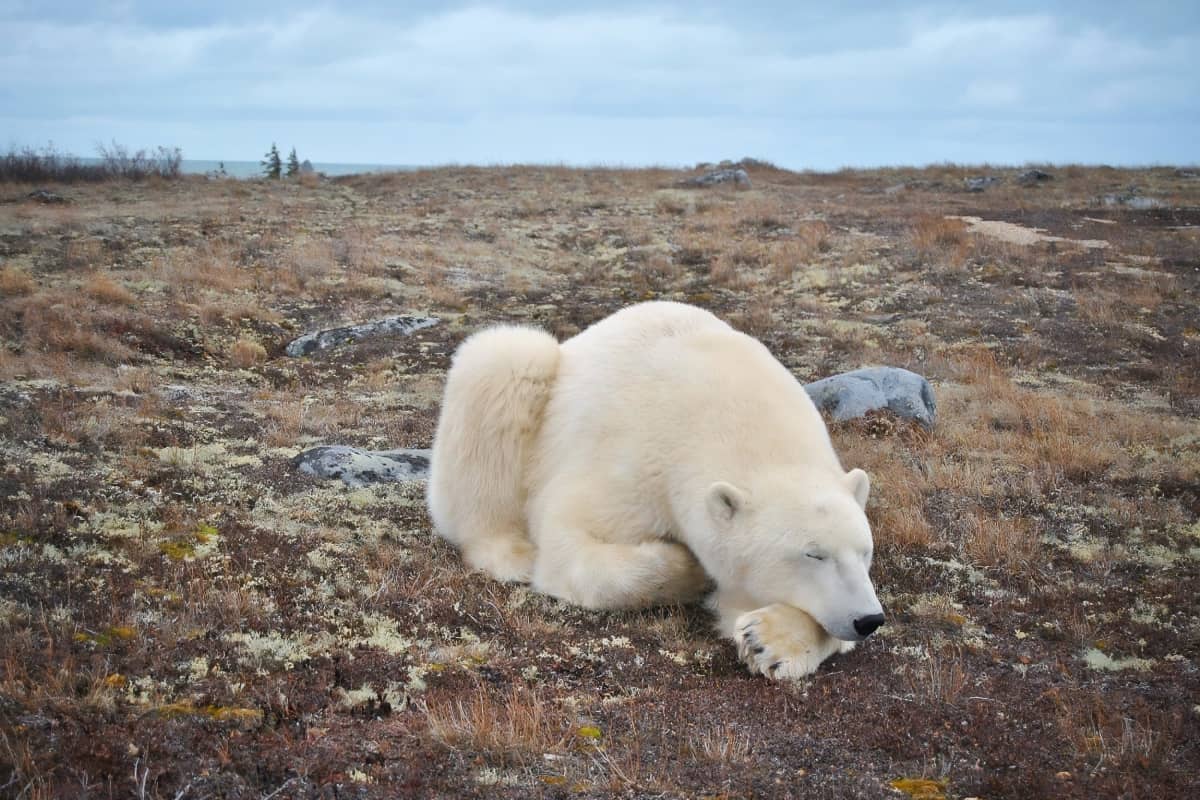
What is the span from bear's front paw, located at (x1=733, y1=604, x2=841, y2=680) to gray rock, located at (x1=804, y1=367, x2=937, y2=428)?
5.82 meters

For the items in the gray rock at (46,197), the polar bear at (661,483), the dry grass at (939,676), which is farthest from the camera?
the gray rock at (46,197)

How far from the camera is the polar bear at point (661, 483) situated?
506 cm

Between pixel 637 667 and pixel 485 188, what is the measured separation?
31773 millimetres

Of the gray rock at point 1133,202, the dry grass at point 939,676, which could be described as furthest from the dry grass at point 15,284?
the gray rock at point 1133,202

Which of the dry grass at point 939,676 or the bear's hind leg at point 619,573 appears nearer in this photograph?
the dry grass at point 939,676

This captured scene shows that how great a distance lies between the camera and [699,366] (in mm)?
6129

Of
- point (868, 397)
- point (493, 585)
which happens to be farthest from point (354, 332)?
point (493, 585)

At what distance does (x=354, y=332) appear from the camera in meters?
15.4

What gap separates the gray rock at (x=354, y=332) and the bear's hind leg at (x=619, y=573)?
9.93m

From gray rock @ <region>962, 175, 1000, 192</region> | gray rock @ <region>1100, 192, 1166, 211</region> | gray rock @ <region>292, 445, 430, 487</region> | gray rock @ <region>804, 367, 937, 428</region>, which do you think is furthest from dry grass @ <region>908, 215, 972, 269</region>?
gray rock @ <region>292, 445, 430, 487</region>

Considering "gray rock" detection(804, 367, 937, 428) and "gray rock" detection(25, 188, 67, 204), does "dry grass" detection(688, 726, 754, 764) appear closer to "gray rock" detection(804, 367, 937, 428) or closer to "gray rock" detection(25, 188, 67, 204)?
"gray rock" detection(804, 367, 937, 428)

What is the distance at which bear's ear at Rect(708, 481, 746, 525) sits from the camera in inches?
203

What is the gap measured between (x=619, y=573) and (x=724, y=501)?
35.3 inches

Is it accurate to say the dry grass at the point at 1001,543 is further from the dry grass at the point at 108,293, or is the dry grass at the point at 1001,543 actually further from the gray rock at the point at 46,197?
the gray rock at the point at 46,197
